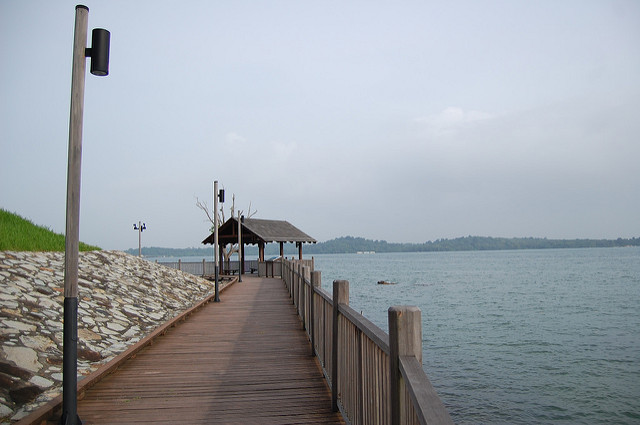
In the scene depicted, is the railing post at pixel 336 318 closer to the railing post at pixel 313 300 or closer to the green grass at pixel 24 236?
the railing post at pixel 313 300

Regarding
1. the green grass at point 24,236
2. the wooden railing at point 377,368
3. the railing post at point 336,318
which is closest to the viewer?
the wooden railing at point 377,368

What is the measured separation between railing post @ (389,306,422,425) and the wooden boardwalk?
2.14 meters

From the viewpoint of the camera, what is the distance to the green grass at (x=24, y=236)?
13.4 meters

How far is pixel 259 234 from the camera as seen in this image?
3009cm

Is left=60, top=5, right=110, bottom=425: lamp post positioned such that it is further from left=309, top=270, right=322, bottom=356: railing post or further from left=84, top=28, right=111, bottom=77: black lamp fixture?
left=309, top=270, right=322, bottom=356: railing post

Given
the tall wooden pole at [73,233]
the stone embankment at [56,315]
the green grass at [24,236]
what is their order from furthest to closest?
the green grass at [24,236]
the stone embankment at [56,315]
the tall wooden pole at [73,233]

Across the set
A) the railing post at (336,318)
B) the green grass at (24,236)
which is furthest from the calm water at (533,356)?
the green grass at (24,236)

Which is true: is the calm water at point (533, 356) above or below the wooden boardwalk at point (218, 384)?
below

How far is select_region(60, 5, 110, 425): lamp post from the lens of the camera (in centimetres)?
418

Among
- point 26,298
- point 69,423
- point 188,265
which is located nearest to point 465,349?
point 26,298

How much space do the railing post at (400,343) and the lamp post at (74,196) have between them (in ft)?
9.78

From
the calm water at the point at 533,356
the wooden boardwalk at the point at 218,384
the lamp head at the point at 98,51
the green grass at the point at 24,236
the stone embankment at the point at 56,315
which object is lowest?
the calm water at the point at 533,356

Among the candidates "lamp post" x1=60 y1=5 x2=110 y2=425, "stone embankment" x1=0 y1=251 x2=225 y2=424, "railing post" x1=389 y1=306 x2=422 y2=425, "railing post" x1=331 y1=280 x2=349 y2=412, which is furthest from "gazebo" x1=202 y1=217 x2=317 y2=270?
"railing post" x1=389 y1=306 x2=422 y2=425

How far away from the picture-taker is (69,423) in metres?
4.12
